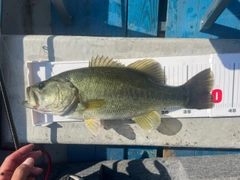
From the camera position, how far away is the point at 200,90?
1804 mm

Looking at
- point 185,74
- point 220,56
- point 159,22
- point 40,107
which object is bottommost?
point 40,107

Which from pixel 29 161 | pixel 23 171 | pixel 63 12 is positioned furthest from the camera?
pixel 63 12

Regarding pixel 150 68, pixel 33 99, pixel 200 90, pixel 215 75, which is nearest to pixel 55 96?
pixel 33 99

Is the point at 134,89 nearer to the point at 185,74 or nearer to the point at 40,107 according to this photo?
the point at 185,74

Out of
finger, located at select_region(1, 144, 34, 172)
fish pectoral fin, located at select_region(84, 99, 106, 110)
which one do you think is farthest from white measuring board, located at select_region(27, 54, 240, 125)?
finger, located at select_region(1, 144, 34, 172)

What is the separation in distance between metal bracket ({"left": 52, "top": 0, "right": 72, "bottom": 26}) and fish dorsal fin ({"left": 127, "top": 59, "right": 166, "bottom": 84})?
70 cm

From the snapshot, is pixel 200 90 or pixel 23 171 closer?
pixel 23 171

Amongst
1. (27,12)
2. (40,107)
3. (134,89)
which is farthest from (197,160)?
(27,12)

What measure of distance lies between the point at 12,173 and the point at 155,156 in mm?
1255

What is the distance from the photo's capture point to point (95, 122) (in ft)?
6.07

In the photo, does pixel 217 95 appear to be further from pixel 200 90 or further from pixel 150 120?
pixel 150 120

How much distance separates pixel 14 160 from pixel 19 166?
15 cm

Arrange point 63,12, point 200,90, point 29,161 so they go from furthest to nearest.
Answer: point 63,12
point 200,90
point 29,161

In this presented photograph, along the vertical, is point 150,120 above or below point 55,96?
below
